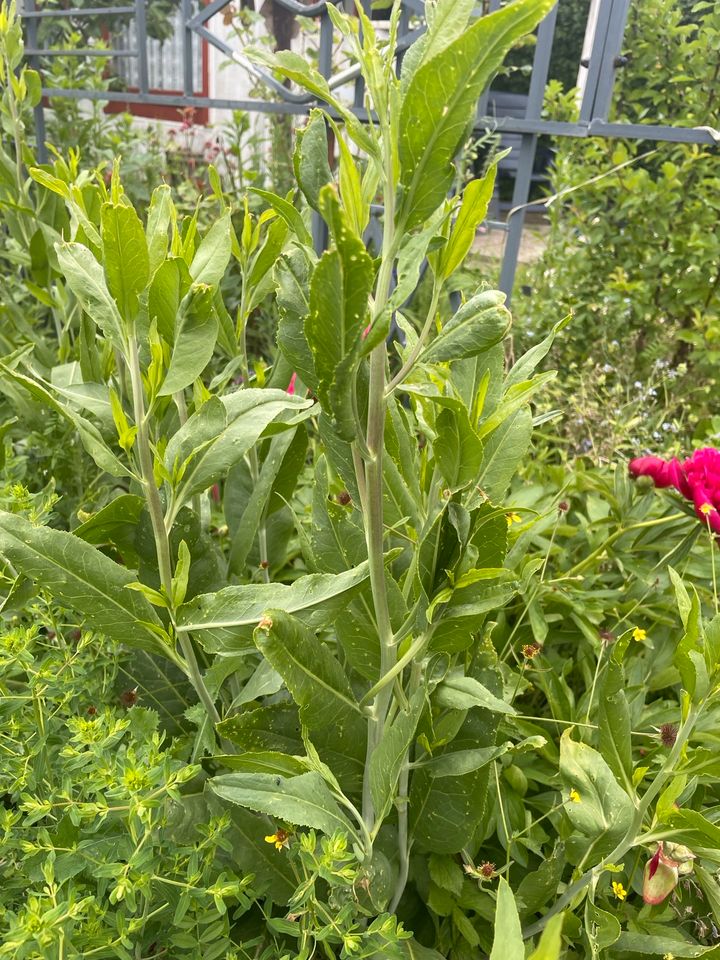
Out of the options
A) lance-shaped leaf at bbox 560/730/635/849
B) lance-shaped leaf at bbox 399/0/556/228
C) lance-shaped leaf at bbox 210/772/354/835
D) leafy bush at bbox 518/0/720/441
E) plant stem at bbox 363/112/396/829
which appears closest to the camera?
lance-shaped leaf at bbox 399/0/556/228

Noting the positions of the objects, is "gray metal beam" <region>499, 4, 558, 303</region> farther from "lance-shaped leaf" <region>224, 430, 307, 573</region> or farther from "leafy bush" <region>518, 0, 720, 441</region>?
"lance-shaped leaf" <region>224, 430, 307, 573</region>

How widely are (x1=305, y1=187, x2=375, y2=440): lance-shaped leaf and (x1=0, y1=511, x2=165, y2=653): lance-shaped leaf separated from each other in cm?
33

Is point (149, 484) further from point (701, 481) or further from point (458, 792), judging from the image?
point (701, 481)

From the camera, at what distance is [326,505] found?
85cm

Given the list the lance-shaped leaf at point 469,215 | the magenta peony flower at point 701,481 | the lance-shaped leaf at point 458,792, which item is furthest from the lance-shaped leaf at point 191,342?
the magenta peony flower at point 701,481

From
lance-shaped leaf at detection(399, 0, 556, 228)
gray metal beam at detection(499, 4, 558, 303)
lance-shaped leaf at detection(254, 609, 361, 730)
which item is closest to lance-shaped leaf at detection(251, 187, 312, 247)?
lance-shaped leaf at detection(399, 0, 556, 228)

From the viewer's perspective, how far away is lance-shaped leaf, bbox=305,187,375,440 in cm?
48

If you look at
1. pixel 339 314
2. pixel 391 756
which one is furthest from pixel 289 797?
pixel 339 314

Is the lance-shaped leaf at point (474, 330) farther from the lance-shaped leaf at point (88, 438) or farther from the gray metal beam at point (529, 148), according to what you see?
the gray metal beam at point (529, 148)

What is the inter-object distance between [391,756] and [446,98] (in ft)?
1.82

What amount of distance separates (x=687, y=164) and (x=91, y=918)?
119 inches

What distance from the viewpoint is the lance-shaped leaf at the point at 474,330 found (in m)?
0.58

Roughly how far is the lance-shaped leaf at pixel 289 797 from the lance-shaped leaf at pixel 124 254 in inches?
17.8

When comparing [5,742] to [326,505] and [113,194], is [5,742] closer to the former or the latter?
[326,505]
